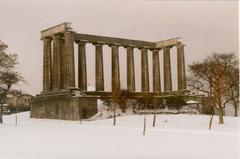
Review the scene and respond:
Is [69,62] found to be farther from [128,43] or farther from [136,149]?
[136,149]

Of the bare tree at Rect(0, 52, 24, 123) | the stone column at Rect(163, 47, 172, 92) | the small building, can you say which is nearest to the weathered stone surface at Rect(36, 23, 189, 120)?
the stone column at Rect(163, 47, 172, 92)

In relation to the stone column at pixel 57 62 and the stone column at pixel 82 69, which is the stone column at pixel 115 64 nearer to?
the stone column at pixel 82 69

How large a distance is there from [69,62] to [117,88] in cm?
939

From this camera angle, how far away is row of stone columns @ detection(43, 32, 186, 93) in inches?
2773

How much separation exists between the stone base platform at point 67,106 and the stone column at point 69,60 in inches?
86.7

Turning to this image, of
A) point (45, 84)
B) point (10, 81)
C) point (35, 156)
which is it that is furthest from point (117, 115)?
point (35, 156)

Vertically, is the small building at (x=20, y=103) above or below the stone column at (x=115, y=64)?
below

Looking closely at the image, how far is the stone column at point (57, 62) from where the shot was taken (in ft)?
241

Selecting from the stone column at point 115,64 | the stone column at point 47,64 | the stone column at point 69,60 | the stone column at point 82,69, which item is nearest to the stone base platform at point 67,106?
the stone column at point 69,60

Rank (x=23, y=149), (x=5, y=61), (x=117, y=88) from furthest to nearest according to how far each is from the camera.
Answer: (x=117, y=88)
(x=5, y=61)
(x=23, y=149)

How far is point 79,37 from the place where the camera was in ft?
244

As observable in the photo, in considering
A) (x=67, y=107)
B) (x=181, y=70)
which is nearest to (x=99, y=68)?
(x=67, y=107)

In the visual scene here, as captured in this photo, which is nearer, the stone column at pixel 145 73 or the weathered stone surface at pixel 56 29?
the weathered stone surface at pixel 56 29

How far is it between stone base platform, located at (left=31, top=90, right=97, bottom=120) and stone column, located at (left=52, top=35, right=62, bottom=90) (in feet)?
7.52
